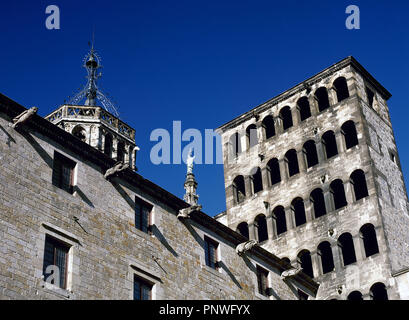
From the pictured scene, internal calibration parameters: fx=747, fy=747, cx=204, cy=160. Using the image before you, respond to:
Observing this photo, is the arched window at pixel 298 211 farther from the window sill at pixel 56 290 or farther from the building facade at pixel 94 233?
the window sill at pixel 56 290

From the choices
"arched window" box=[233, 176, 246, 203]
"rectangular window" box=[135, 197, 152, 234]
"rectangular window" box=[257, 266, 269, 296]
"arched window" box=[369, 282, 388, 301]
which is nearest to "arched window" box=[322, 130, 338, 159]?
"arched window" box=[233, 176, 246, 203]

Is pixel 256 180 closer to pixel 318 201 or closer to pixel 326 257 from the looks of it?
pixel 318 201

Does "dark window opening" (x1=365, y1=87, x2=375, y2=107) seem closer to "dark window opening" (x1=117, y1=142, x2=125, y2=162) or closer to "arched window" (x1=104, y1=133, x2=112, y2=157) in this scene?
"dark window opening" (x1=117, y1=142, x2=125, y2=162)

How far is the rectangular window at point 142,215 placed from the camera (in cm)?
3178

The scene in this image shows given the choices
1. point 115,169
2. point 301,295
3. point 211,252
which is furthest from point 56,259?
point 301,295

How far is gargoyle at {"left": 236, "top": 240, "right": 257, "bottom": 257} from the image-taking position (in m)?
36.8

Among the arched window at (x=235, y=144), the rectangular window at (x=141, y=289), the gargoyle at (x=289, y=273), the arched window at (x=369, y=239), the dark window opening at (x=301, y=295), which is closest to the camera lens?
the rectangular window at (x=141, y=289)

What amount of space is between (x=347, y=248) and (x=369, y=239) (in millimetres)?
1550

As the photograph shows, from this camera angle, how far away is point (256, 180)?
55.8 metres

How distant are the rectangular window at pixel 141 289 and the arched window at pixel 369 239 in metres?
20.2

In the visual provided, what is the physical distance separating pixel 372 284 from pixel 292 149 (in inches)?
518

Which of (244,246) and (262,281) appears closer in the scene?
(244,246)

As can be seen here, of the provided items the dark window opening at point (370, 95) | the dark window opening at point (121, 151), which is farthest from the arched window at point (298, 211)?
the dark window opening at point (121, 151)
